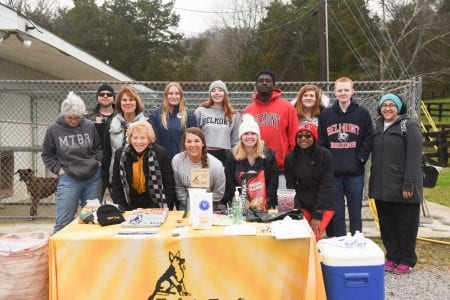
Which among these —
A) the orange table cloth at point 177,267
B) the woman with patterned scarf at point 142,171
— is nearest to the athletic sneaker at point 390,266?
the orange table cloth at point 177,267

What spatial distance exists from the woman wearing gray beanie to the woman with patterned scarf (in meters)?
0.90

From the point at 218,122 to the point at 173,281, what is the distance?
2166mm

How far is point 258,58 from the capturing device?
3353cm

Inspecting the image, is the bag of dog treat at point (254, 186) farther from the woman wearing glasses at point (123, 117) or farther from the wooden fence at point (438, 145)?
the wooden fence at point (438, 145)

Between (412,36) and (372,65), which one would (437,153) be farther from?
(412,36)

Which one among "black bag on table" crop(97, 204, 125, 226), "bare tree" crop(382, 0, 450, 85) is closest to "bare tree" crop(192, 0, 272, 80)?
"bare tree" crop(382, 0, 450, 85)

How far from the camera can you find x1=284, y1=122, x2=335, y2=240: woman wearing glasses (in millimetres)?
4207

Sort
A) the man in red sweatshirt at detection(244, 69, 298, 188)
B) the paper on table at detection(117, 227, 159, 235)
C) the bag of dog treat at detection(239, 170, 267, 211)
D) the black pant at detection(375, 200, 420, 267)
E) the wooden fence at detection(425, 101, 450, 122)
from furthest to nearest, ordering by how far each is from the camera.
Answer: the wooden fence at detection(425, 101, 450, 122), the man in red sweatshirt at detection(244, 69, 298, 188), the black pant at detection(375, 200, 420, 267), the bag of dog treat at detection(239, 170, 267, 211), the paper on table at detection(117, 227, 159, 235)

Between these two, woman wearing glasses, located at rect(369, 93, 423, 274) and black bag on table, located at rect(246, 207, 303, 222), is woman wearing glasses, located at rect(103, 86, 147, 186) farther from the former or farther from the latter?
woman wearing glasses, located at rect(369, 93, 423, 274)

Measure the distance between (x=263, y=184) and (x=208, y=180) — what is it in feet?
A: 1.93

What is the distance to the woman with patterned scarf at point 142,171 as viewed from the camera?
4.05 metres

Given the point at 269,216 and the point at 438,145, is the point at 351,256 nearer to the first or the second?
the point at 269,216

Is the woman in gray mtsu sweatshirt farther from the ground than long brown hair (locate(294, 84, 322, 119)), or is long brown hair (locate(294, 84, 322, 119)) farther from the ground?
long brown hair (locate(294, 84, 322, 119))

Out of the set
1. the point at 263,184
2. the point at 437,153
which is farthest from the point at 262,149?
the point at 437,153
